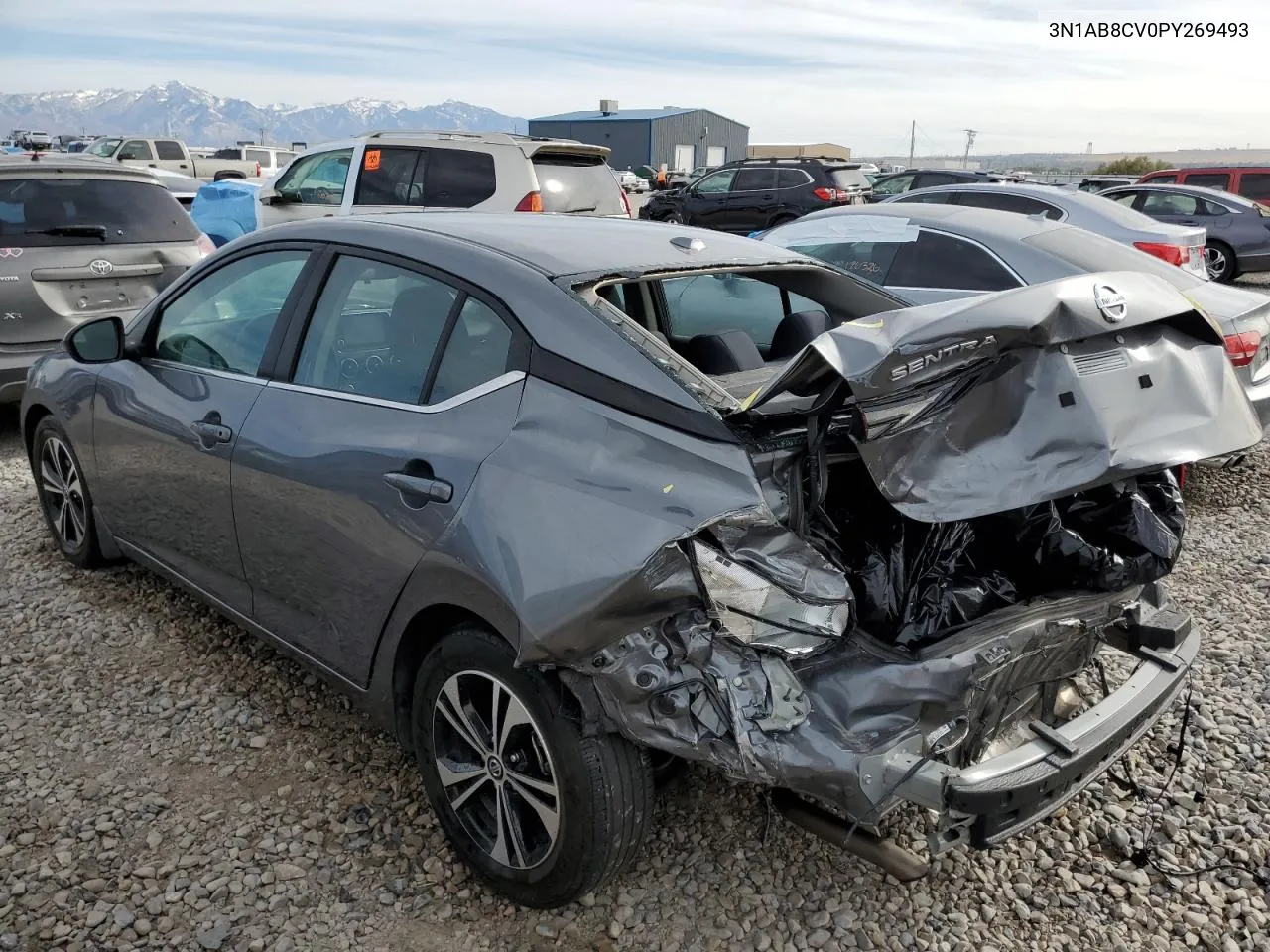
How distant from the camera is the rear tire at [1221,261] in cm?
1500

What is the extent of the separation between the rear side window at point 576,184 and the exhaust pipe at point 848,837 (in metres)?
7.80

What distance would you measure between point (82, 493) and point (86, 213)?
9.74 feet

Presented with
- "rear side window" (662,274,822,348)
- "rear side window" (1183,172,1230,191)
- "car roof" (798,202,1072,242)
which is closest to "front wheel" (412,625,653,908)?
"rear side window" (662,274,822,348)

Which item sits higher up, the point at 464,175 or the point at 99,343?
the point at 464,175

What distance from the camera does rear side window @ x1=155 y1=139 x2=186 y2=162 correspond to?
86.1 feet

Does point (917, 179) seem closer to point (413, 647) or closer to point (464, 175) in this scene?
point (464, 175)

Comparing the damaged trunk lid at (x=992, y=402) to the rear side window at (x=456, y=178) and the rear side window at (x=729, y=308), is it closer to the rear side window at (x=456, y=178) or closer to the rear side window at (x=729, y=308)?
the rear side window at (x=729, y=308)

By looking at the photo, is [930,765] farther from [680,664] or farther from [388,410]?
[388,410]

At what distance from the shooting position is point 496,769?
2.45 metres

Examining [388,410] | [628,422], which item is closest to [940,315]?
[628,422]

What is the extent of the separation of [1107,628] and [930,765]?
0.96 m

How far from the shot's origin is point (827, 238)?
6441 mm

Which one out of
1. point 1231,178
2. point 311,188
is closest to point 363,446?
point 311,188

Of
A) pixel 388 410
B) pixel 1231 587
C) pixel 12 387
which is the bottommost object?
pixel 1231 587
